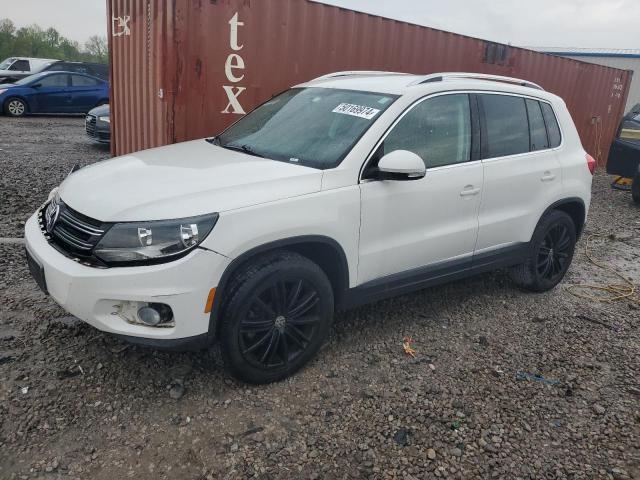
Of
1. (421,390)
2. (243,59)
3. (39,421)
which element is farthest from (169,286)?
(243,59)

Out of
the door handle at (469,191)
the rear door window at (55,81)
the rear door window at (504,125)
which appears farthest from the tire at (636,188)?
the rear door window at (55,81)

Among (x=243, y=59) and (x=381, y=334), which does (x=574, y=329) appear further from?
(x=243, y=59)

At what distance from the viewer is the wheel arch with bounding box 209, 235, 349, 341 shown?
2695 millimetres

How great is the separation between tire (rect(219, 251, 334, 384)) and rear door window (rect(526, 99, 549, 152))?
2214 millimetres

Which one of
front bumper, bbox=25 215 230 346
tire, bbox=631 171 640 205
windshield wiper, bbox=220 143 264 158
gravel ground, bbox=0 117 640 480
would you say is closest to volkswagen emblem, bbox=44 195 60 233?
front bumper, bbox=25 215 230 346

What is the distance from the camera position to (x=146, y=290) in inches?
99.8

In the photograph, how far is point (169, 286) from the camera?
254 cm

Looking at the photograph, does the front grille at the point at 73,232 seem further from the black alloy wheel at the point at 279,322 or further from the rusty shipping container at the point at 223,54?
the rusty shipping container at the point at 223,54

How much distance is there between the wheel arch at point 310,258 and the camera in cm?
270

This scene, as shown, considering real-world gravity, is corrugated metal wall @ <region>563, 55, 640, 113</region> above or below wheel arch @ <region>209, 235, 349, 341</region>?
above

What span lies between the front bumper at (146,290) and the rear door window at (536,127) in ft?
9.14

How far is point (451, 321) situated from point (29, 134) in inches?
434

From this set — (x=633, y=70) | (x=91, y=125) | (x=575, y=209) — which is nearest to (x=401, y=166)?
(x=575, y=209)

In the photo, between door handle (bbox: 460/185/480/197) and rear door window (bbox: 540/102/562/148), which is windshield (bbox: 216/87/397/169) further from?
rear door window (bbox: 540/102/562/148)
